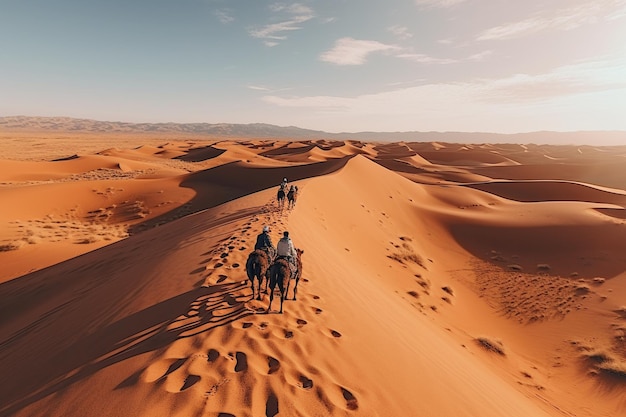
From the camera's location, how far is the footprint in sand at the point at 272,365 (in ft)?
15.8

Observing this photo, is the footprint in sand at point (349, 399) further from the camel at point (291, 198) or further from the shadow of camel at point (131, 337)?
the camel at point (291, 198)

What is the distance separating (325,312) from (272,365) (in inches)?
88.9

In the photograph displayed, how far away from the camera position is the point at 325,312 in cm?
704

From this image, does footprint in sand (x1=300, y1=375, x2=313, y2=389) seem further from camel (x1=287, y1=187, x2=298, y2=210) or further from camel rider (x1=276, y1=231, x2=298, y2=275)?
camel (x1=287, y1=187, x2=298, y2=210)

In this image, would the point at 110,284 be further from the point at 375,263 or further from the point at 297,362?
the point at 375,263

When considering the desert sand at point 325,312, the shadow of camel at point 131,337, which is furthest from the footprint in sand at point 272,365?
the shadow of camel at point 131,337

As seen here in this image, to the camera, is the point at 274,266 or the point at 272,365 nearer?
the point at 272,365

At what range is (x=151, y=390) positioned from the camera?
4.29 metres

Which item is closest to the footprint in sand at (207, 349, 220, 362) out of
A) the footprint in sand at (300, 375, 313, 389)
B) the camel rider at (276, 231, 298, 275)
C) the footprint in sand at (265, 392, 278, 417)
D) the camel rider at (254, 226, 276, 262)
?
the footprint in sand at (265, 392, 278, 417)

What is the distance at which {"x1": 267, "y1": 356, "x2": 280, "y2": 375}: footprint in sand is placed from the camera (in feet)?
15.8

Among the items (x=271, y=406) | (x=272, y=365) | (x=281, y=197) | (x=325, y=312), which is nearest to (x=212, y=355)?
(x=272, y=365)

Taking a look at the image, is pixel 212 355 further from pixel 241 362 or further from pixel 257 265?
pixel 257 265

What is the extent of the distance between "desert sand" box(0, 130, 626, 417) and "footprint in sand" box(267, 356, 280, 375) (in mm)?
16

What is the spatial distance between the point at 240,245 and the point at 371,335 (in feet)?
17.2
